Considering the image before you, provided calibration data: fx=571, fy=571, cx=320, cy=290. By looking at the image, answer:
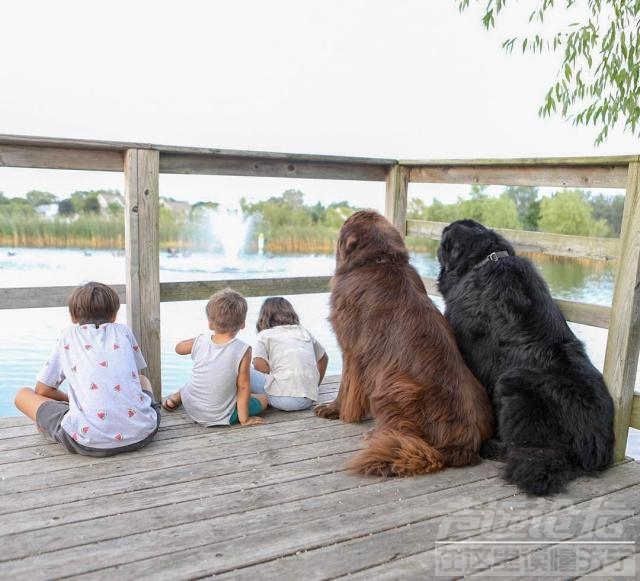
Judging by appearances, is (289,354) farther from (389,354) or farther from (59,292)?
(59,292)

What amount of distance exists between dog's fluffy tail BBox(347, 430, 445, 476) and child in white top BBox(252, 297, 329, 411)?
0.90m

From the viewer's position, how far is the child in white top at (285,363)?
347cm

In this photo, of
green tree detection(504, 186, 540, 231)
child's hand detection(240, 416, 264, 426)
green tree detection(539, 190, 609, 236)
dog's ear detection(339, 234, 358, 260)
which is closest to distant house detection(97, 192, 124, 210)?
child's hand detection(240, 416, 264, 426)

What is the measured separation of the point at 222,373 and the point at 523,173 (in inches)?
83.0

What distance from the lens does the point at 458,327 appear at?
3.02 m

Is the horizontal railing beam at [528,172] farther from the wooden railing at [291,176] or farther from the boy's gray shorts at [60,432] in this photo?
the boy's gray shorts at [60,432]

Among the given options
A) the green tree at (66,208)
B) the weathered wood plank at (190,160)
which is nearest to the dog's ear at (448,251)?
the weathered wood plank at (190,160)

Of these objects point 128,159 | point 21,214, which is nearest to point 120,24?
point 21,214

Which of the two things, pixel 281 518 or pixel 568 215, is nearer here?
pixel 281 518

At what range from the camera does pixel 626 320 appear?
2.80 metres

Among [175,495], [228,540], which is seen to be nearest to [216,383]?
[175,495]

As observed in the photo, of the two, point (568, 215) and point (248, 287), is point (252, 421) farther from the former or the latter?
point (568, 215)

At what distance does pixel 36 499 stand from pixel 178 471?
1.89 ft

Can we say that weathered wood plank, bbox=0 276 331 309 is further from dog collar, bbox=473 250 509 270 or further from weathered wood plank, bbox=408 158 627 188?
dog collar, bbox=473 250 509 270
